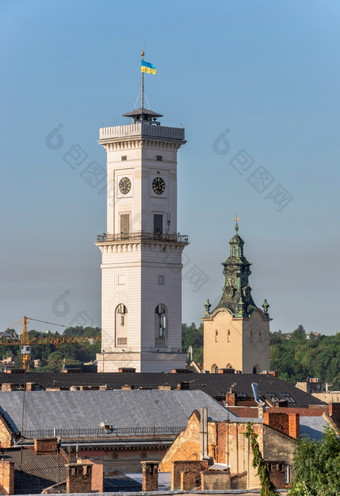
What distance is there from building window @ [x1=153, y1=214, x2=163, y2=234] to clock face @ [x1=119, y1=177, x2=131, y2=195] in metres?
3.33

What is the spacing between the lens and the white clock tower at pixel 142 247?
544 ft

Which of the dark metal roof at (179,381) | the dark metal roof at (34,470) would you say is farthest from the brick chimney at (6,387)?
the dark metal roof at (34,470)

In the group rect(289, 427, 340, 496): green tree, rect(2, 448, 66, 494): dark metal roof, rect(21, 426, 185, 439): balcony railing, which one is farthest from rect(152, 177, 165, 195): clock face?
rect(289, 427, 340, 496): green tree

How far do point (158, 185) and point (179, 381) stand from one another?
1423 inches

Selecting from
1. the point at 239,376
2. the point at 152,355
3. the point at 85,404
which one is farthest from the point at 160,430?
the point at 152,355

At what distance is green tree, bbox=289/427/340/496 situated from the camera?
218 ft

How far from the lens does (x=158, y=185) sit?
551 feet

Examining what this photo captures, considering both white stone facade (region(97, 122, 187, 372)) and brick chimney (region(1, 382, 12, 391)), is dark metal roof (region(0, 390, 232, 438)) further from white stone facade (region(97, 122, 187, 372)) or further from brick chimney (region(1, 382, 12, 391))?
white stone facade (region(97, 122, 187, 372))

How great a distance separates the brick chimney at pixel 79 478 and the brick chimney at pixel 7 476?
9.41ft

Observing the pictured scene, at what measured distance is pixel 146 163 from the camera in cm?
16712

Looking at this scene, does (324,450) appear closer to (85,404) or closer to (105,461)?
(105,461)

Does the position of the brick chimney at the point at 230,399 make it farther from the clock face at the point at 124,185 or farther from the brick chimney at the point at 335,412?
the clock face at the point at 124,185

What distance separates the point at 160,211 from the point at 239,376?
28.1 m

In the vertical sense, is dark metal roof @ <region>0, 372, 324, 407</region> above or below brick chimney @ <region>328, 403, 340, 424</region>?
above
